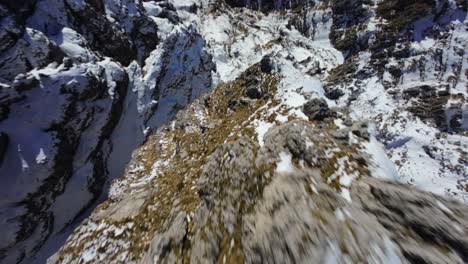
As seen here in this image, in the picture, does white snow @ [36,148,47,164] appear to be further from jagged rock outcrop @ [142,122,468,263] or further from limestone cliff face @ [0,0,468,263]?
jagged rock outcrop @ [142,122,468,263]

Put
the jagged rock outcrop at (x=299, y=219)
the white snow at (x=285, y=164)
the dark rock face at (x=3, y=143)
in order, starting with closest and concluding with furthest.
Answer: the jagged rock outcrop at (x=299, y=219) < the white snow at (x=285, y=164) < the dark rock face at (x=3, y=143)

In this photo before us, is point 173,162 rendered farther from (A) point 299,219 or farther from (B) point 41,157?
(A) point 299,219

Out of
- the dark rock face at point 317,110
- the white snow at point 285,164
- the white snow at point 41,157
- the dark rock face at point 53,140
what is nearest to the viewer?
the white snow at point 285,164

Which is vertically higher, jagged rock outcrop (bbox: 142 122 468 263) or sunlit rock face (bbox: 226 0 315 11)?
sunlit rock face (bbox: 226 0 315 11)

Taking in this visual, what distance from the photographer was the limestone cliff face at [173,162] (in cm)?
932

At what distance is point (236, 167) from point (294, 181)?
12.5ft

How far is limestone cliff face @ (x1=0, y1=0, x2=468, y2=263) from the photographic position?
9320 mm

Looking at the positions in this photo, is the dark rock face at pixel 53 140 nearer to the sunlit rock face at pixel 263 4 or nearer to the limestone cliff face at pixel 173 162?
the limestone cliff face at pixel 173 162

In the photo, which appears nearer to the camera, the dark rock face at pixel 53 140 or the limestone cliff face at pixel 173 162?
the limestone cliff face at pixel 173 162

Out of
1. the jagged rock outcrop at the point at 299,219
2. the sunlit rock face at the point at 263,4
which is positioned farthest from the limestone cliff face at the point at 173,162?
the sunlit rock face at the point at 263,4

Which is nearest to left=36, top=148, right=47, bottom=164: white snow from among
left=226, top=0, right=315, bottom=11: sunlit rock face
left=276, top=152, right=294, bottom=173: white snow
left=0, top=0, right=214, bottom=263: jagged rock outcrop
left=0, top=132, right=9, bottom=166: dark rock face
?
left=0, top=0, right=214, bottom=263: jagged rock outcrop

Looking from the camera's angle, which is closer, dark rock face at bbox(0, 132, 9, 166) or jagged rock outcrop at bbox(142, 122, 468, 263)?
jagged rock outcrop at bbox(142, 122, 468, 263)

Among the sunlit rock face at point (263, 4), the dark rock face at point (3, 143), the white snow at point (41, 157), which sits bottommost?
the white snow at point (41, 157)

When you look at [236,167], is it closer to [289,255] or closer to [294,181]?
[294,181]
